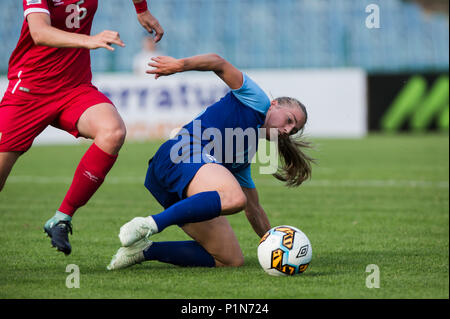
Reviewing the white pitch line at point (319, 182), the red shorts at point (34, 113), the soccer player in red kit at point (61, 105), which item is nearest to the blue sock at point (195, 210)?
the soccer player in red kit at point (61, 105)

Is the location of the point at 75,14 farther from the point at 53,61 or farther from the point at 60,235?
the point at 60,235

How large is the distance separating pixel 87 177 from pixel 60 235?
1.43ft

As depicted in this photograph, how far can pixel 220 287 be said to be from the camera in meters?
4.30

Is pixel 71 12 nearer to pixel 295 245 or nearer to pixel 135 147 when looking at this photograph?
pixel 295 245

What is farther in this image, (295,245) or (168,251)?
(168,251)

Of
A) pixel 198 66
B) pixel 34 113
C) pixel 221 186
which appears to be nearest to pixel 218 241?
pixel 221 186

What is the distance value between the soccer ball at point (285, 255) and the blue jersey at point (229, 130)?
25.8 inches

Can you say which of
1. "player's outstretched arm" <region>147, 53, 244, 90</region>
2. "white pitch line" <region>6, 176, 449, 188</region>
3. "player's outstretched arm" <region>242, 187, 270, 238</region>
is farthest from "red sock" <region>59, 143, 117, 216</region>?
"white pitch line" <region>6, 176, 449, 188</region>

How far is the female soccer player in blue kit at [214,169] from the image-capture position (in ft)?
15.0

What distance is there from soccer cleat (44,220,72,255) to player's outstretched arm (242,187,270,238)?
1.29 metres

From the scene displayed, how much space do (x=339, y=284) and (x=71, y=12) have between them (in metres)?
2.53

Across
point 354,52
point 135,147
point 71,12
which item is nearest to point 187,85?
point 135,147

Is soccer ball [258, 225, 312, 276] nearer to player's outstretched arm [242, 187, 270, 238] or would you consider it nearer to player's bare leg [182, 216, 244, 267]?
player's bare leg [182, 216, 244, 267]
